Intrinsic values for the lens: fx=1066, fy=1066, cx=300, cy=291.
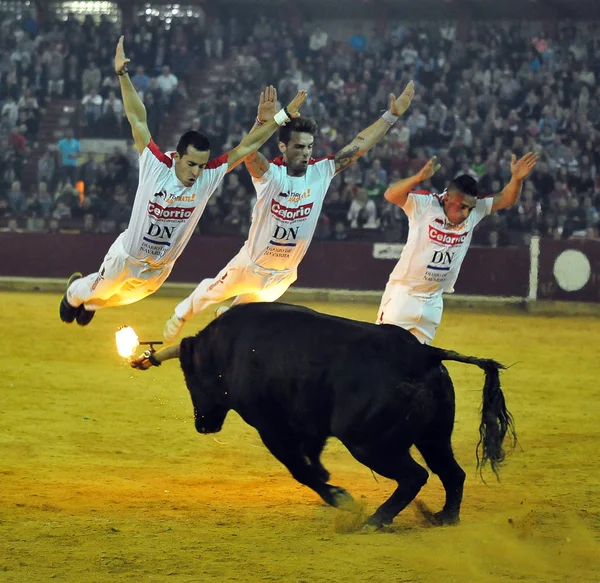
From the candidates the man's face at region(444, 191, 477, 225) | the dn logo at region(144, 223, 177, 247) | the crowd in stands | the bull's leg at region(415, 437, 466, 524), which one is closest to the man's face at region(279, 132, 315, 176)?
the dn logo at region(144, 223, 177, 247)

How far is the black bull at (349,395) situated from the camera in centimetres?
651

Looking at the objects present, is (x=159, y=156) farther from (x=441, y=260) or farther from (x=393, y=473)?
(x=393, y=473)

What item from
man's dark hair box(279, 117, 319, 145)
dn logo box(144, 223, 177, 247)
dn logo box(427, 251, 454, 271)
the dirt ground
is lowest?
the dirt ground

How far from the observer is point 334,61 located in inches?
1044

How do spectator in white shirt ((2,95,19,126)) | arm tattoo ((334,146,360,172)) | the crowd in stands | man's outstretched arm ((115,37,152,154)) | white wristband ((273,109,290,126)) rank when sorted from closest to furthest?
1. man's outstretched arm ((115,37,152,154))
2. white wristband ((273,109,290,126))
3. arm tattoo ((334,146,360,172))
4. the crowd in stands
5. spectator in white shirt ((2,95,19,126))

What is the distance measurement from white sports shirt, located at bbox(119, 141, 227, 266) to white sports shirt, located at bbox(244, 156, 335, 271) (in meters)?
0.44

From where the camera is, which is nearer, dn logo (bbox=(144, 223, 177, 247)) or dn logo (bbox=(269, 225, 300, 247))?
dn logo (bbox=(144, 223, 177, 247))

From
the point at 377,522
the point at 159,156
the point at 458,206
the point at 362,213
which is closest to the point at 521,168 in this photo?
the point at 458,206

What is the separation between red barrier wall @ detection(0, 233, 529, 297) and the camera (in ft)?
69.6

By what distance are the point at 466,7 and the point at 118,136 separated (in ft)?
32.1

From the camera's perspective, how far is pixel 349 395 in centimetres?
654

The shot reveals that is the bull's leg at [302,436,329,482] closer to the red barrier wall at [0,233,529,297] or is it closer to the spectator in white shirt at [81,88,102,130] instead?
the red barrier wall at [0,233,529,297]

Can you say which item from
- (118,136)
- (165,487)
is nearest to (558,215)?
(118,136)

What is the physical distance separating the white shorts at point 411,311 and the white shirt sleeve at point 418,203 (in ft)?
2.28
